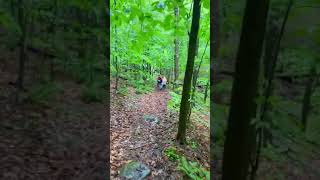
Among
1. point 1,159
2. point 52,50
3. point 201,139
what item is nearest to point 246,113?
point 1,159

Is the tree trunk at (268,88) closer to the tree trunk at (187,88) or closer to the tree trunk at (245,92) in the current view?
the tree trunk at (245,92)

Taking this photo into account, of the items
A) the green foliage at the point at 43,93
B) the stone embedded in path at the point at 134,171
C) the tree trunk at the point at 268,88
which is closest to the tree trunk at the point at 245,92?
the tree trunk at the point at 268,88

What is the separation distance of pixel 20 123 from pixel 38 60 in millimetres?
4418

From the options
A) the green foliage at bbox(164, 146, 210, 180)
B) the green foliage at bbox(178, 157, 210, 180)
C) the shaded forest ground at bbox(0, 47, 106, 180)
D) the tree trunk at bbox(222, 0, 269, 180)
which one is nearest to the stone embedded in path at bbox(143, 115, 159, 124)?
the shaded forest ground at bbox(0, 47, 106, 180)

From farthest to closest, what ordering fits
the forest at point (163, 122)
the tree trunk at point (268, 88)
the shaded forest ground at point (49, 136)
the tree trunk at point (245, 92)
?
the forest at point (163, 122) → the shaded forest ground at point (49, 136) → the tree trunk at point (268, 88) → the tree trunk at point (245, 92)

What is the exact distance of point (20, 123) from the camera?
582cm

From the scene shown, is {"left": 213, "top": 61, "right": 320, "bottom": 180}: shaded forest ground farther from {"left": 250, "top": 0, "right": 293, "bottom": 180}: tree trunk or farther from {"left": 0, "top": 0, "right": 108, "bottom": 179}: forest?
{"left": 0, "top": 0, "right": 108, "bottom": 179}: forest

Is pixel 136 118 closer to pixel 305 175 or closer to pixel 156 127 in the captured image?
pixel 156 127

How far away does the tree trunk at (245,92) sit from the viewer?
2527 mm

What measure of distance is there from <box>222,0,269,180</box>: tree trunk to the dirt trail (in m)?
3.87

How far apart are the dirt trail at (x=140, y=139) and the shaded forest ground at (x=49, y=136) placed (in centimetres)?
56

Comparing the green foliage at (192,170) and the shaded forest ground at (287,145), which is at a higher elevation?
the shaded forest ground at (287,145)

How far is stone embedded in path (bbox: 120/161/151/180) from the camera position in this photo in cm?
629

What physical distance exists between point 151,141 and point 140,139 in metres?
0.34
